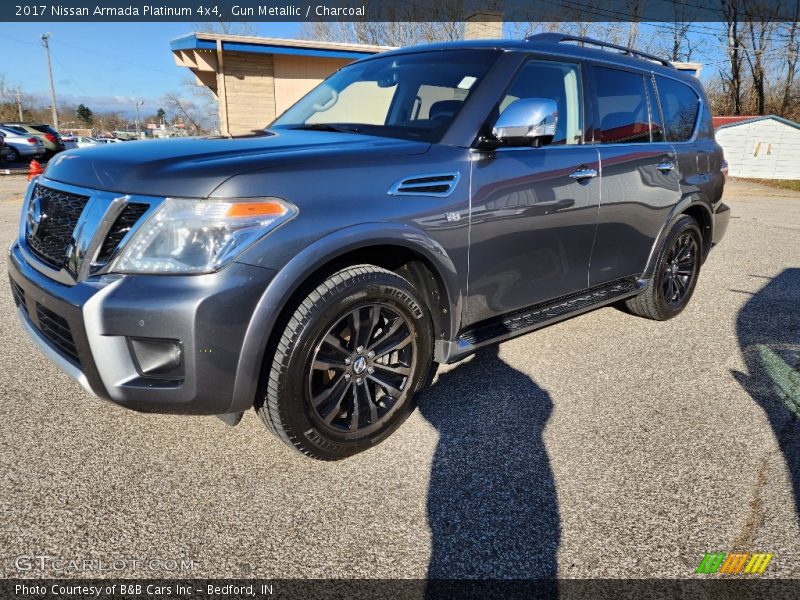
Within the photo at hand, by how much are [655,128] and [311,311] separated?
3.20 m

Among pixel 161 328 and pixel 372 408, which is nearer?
pixel 161 328

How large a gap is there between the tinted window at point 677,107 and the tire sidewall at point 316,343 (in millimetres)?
2882

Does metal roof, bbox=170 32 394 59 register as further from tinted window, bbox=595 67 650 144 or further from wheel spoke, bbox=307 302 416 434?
wheel spoke, bbox=307 302 416 434

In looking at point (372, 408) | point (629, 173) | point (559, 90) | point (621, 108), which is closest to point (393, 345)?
point (372, 408)

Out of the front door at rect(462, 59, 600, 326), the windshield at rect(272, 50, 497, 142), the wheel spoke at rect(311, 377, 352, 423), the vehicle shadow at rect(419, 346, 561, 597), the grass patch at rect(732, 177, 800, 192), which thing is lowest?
the grass patch at rect(732, 177, 800, 192)

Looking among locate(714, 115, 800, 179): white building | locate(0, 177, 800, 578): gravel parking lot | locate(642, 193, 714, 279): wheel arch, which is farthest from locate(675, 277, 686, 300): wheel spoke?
locate(714, 115, 800, 179): white building

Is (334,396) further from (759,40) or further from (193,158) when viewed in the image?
(759,40)

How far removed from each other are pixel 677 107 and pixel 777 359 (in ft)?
6.77

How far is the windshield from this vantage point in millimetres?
2977

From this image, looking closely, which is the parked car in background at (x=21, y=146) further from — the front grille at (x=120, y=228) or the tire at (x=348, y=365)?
the tire at (x=348, y=365)

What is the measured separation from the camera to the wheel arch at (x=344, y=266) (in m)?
2.16

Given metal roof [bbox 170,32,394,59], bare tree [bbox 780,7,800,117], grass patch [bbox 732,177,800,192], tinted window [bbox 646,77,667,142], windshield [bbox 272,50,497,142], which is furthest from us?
bare tree [bbox 780,7,800,117]

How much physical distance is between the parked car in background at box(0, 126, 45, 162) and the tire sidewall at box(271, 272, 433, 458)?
1080 inches

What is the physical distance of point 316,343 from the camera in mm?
2350
